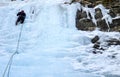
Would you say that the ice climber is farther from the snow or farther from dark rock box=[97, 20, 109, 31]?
dark rock box=[97, 20, 109, 31]

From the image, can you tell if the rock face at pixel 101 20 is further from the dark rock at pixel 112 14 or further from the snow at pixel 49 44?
the snow at pixel 49 44

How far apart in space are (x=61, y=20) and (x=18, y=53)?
273cm

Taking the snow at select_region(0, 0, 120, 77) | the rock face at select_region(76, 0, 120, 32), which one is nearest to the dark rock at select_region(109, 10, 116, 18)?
the rock face at select_region(76, 0, 120, 32)

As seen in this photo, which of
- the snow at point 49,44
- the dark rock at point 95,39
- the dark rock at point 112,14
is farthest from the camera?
the dark rock at point 112,14

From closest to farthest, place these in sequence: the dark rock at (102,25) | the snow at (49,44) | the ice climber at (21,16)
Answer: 1. the snow at (49,44)
2. the dark rock at (102,25)
3. the ice climber at (21,16)

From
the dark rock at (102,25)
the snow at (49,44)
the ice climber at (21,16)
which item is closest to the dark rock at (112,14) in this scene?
the dark rock at (102,25)

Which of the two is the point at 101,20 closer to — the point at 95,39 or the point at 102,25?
the point at 102,25

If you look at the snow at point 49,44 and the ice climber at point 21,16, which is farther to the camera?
the ice climber at point 21,16

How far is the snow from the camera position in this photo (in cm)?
895

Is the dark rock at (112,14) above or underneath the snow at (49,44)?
above

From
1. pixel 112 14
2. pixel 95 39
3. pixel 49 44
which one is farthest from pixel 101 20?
pixel 49 44

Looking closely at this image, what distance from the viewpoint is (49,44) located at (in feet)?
35.4

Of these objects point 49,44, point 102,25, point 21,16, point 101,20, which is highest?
point 21,16

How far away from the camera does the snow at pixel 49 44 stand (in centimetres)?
895
